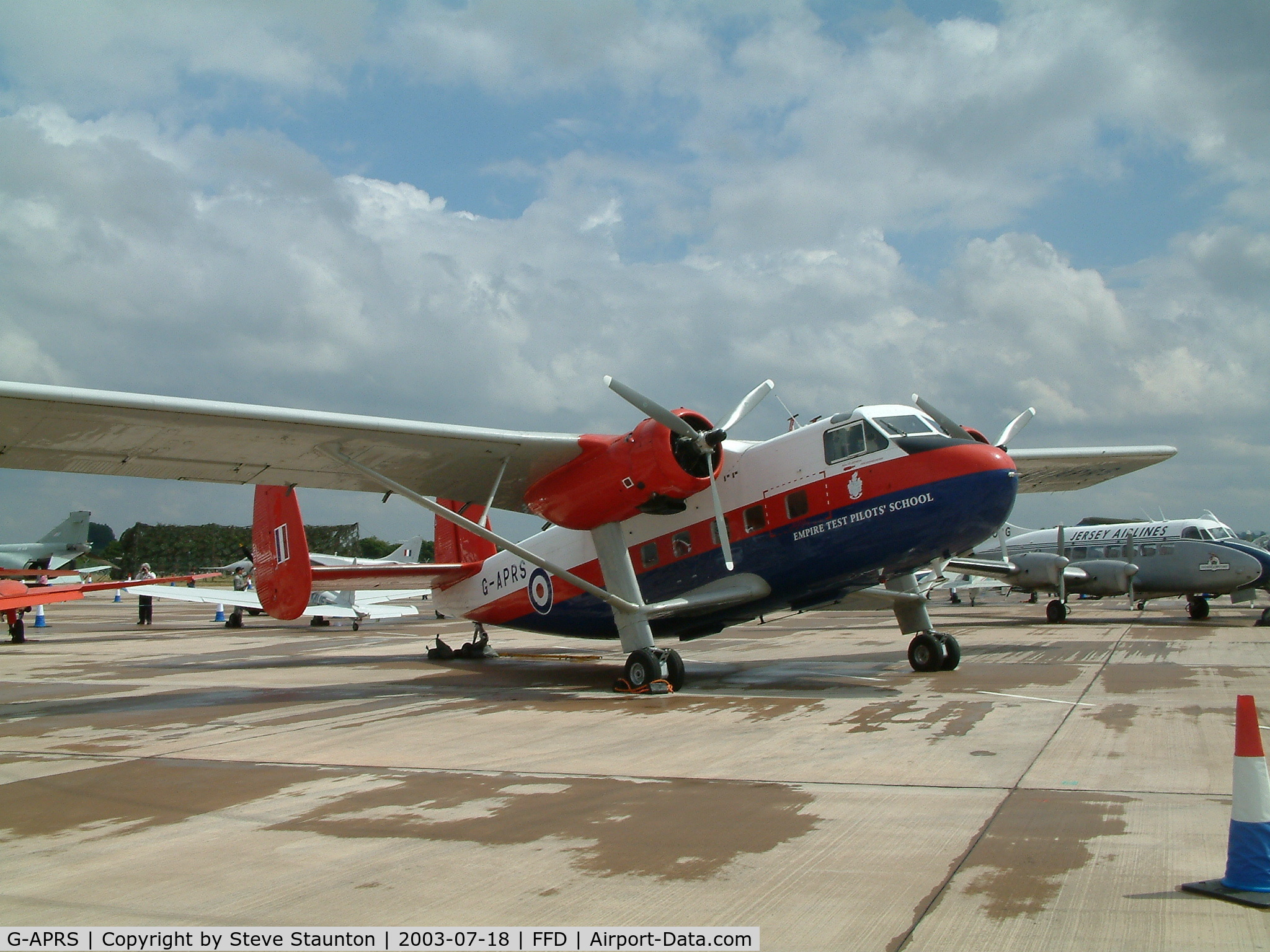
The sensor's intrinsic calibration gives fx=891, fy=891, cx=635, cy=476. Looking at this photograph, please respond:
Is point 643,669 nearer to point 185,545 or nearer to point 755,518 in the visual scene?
point 755,518

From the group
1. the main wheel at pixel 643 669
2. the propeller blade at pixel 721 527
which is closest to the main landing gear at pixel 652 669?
the main wheel at pixel 643 669

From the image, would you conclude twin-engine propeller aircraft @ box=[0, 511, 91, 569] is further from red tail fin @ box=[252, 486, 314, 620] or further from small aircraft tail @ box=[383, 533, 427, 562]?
red tail fin @ box=[252, 486, 314, 620]

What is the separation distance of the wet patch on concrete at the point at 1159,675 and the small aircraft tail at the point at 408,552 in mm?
32295

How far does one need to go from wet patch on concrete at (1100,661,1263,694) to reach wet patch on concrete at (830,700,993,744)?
2666mm

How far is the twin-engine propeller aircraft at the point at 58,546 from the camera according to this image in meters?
60.0

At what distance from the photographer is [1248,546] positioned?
93.8ft

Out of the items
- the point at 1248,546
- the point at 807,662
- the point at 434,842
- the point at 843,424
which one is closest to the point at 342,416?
the point at 843,424

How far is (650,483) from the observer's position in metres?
12.3

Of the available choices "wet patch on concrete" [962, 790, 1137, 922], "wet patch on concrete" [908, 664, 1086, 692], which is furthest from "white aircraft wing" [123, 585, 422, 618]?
"wet patch on concrete" [962, 790, 1137, 922]

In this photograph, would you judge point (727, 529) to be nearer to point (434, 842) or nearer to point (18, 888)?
point (434, 842)

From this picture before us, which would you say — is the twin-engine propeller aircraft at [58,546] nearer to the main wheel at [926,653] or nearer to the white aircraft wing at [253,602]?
the white aircraft wing at [253,602]

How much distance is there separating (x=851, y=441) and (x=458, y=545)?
981 cm

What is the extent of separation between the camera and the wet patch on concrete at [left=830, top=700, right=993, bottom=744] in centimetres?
883

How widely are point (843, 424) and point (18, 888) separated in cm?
1020
